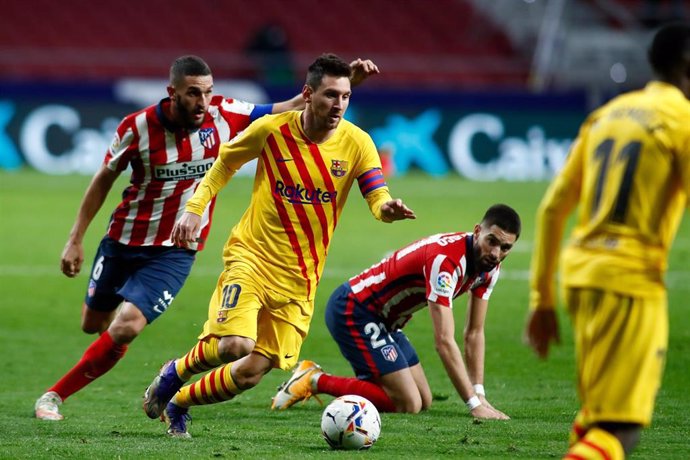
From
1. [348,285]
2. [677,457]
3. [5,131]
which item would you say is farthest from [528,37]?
[677,457]

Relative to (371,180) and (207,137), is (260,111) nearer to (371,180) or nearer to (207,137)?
(207,137)

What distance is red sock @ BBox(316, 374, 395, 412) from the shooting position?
8078 mm

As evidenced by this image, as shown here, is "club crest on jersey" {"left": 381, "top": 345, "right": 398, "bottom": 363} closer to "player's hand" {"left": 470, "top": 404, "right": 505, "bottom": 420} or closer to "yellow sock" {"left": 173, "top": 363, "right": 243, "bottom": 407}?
"player's hand" {"left": 470, "top": 404, "right": 505, "bottom": 420}

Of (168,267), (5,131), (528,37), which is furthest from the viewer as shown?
(528,37)

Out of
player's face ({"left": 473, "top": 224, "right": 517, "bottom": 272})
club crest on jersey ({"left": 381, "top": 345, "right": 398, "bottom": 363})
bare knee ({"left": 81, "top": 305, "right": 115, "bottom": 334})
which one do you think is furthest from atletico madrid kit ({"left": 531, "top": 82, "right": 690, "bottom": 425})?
bare knee ({"left": 81, "top": 305, "right": 115, "bottom": 334})

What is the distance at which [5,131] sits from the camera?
83.3 feet

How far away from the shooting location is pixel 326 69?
6750mm

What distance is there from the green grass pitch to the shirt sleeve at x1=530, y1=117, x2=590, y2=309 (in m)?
1.64

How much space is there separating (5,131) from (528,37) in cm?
1408

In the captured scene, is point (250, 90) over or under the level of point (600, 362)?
over

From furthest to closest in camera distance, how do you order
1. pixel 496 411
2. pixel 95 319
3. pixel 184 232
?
pixel 95 319 → pixel 496 411 → pixel 184 232

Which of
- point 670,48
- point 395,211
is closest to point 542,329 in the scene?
point 670,48

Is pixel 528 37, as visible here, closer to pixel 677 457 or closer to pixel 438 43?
pixel 438 43

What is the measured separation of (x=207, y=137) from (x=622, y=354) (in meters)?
4.06
